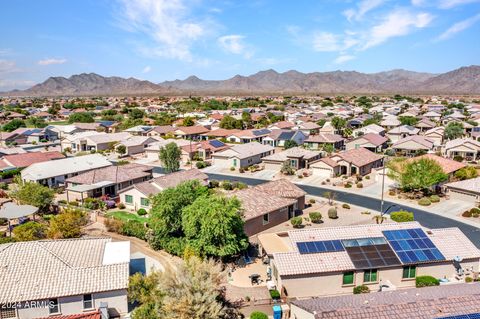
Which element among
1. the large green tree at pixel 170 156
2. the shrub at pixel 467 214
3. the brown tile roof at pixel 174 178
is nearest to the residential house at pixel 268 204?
the brown tile roof at pixel 174 178

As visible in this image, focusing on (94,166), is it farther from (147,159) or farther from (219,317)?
(219,317)

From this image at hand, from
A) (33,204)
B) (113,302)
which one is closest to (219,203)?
(113,302)

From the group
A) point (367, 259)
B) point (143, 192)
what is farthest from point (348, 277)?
point (143, 192)

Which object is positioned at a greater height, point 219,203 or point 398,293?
point 219,203

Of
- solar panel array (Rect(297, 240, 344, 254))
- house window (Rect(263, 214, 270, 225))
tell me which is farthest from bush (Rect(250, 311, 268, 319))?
house window (Rect(263, 214, 270, 225))

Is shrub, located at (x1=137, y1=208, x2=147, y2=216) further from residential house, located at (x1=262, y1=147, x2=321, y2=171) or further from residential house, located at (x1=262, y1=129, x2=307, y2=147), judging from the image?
residential house, located at (x1=262, y1=129, x2=307, y2=147)

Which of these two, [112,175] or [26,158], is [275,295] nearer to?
[112,175]

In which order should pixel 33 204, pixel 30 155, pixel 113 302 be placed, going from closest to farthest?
pixel 113 302
pixel 33 204
pixel 30 155
